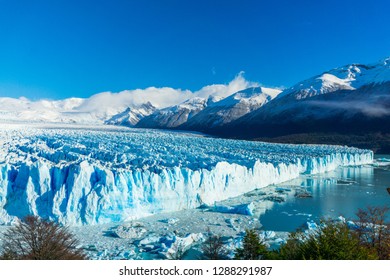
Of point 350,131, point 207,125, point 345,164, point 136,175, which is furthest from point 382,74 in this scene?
point 136,175

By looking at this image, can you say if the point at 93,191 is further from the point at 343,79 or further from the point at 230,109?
the point at 343,79

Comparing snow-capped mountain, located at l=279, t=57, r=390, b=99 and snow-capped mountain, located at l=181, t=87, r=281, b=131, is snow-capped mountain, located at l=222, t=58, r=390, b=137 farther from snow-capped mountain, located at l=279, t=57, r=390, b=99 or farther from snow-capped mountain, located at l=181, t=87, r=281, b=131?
snow-capped mountain, located at l=181, t=87, r=281, b=131

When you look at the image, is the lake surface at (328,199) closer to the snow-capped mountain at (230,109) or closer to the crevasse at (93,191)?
the crevasse at (93,191)

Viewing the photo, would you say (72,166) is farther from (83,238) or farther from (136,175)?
(83,238)

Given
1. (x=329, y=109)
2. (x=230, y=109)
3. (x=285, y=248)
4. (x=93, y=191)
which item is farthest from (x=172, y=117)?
(x=285, y=248)

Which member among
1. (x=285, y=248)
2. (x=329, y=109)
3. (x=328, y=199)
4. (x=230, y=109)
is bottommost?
(x=328, y=199)
